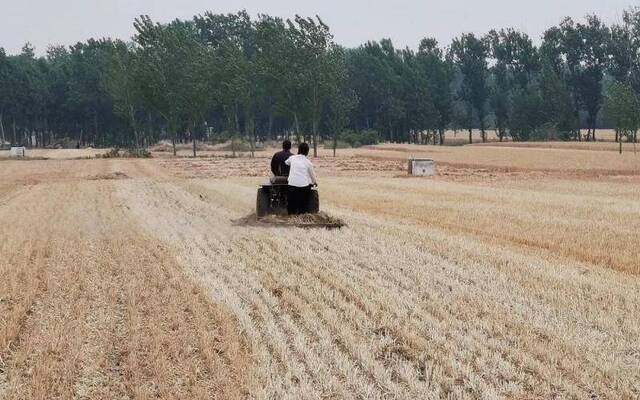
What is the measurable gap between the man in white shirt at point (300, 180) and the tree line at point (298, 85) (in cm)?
6224

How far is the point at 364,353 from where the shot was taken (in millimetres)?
6688

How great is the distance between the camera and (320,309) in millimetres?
8391

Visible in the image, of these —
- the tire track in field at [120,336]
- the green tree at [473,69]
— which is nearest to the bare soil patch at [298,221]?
the tire track in field at [120,336]

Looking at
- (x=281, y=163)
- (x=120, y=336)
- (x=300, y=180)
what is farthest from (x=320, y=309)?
(x=281, y=163)

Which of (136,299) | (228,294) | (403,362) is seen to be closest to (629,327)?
(403,362)

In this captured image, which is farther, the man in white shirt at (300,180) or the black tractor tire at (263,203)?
the black tractor tire at (263,203)

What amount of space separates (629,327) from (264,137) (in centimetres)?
12756

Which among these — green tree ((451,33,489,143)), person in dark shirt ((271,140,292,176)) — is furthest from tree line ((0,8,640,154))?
person in dark shirt ((271,140,292,176))

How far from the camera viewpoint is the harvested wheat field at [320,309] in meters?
6.05

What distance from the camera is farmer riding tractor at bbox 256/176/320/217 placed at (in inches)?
663

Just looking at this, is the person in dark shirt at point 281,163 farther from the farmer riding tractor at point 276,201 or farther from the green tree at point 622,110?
the green tree at point 622,110

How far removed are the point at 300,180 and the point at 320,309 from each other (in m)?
8.24

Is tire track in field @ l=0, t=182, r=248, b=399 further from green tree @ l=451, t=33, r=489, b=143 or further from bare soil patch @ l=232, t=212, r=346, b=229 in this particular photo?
green tree @ l=451, t=33, r=489, b=143

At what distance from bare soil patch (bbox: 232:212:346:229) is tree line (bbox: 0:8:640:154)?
62431mm
